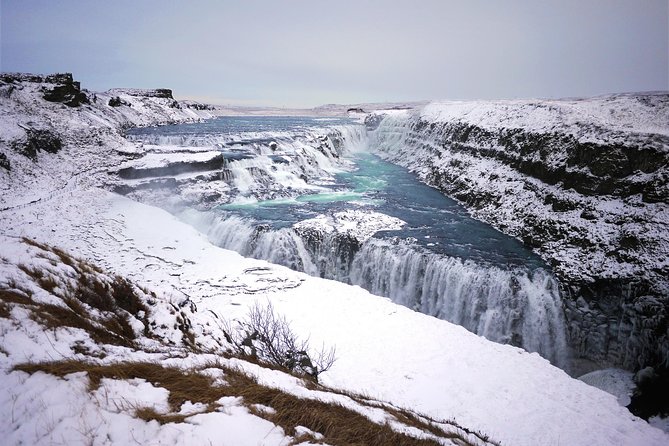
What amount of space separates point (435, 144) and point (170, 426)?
4089 cm

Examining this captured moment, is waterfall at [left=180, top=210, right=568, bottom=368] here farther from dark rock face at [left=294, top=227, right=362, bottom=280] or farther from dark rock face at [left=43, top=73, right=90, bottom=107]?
dark rock face at [left=43, top=73, right=90, bottom=107]

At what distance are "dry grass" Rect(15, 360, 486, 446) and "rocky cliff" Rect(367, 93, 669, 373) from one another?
41.7ft

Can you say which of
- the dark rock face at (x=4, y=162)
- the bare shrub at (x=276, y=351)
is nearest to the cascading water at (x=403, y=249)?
the bare shrub at (x=276, y=351)

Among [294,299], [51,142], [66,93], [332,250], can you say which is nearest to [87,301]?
[294,299]

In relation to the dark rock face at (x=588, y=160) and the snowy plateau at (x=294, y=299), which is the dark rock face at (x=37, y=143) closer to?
the snowy plateau at (x=294, y=299)

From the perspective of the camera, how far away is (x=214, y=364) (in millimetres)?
5031

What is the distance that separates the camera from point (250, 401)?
399 centimetres

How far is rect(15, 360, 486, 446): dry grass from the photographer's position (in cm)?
368

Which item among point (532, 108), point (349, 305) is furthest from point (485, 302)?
point (532, 108)

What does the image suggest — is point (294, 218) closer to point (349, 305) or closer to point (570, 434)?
point (349, 305)

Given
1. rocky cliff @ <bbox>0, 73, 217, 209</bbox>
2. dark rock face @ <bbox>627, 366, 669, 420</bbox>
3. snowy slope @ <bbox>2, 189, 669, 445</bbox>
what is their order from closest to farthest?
snowy slope @ <bbox>2, 189, 669, 445</bbox> < dark rock face @ <bbox>627, 366, 669, 420</bbox> < rocky cliff @ <bbox>0, 73, 217, 209</bbox>

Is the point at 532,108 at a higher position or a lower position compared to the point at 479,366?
higher

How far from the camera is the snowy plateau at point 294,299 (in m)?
3.78

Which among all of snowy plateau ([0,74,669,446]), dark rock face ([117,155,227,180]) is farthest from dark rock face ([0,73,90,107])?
dark rock face ([117,155,227,180])
